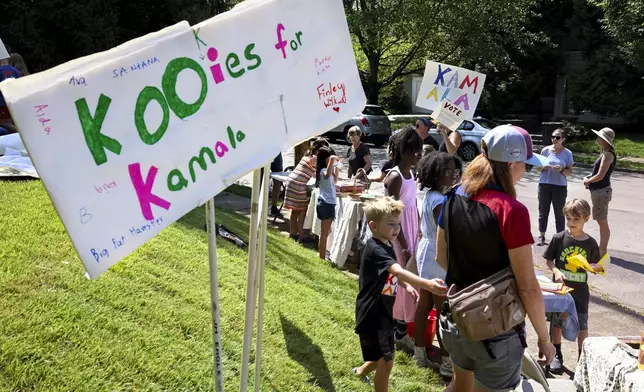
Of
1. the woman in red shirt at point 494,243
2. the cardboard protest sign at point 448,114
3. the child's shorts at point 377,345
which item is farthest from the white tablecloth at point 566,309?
the cardboard protest sign at point 448,114

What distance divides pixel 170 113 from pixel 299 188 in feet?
21.3

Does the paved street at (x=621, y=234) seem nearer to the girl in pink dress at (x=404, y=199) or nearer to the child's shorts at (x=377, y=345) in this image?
the girl in pink dress at (x=404, y=199)

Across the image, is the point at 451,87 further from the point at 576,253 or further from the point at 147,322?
the point at 147,322

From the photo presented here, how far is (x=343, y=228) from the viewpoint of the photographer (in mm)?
7523

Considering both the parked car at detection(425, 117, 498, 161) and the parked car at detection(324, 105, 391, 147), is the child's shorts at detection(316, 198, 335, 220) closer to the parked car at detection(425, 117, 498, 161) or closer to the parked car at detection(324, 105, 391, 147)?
the parked car at detection(425, 117, 498, 161)

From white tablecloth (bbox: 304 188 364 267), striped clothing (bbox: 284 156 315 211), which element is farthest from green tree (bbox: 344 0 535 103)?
white tablecloth (bbox: 304 188 364 267)

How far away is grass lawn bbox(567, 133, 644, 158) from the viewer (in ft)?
71.0

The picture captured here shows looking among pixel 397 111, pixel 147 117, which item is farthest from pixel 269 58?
pixel 397 111

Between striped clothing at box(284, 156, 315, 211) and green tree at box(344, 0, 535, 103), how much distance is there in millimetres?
17589

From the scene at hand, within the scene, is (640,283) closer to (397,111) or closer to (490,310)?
(490,310)

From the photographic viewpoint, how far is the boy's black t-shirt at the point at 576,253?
193 inches

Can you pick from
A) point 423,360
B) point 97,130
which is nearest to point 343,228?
point 423,360

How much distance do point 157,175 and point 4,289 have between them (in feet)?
7.32

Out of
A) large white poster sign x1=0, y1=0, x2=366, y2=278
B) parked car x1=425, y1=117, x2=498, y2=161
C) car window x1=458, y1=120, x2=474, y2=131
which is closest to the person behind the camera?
large white poster sign x1=0, y1=0, x2=366, y2=278
